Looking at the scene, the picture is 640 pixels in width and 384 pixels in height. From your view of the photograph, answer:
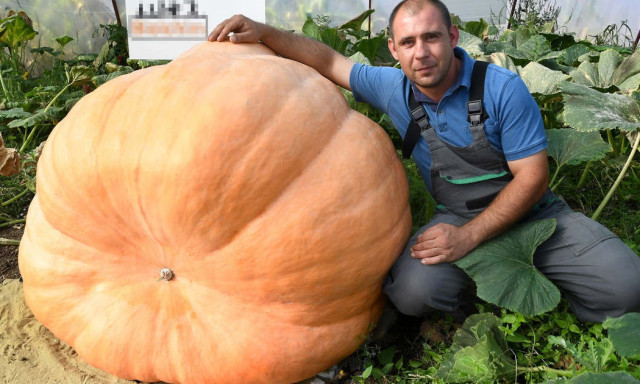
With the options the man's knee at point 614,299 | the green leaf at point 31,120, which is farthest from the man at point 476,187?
the green leaf at point 31,120

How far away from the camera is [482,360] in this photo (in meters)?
1.76

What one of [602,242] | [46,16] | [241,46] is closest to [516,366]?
[602,242]

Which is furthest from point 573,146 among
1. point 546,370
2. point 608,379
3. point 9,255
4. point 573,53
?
point 9,255

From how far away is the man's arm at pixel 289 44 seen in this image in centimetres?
244

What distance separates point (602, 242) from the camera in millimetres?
2158

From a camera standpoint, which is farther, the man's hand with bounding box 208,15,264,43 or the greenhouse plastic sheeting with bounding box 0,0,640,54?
the greenhouse plastic sheeting with bounding box 0,0,640,54

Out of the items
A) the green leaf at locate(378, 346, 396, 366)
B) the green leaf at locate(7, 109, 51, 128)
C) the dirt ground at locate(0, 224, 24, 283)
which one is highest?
the green leaf at locate(7, 109, 51, 128)

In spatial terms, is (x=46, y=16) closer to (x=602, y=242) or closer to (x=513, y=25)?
(x=513, y=25)

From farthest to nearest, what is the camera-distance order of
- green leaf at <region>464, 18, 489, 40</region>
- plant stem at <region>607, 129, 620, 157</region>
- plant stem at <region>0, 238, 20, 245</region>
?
1. green leaf at <region>464, 18, 489, 40</region>
2. plant stem at <region>607, 129, 620, 157</region>
3. plant stem at <region>0, 238, 20, 245</region>

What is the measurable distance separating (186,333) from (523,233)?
1300mm

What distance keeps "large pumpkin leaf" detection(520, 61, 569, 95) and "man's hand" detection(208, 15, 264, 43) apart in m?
1.67

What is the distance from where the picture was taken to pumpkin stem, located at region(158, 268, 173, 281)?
1.85 meters

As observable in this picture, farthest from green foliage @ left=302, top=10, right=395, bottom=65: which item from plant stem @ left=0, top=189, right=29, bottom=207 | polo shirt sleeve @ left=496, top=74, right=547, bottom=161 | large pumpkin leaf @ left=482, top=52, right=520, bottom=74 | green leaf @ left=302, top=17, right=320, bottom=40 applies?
plant stem @ left=0, top=189, right=29, bottom=207

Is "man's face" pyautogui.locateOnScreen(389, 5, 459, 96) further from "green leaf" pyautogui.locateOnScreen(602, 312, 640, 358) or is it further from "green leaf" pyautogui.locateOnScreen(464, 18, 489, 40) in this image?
"green leaf" pyautogui.locateOnScreen(464, 18, 489, 40)
